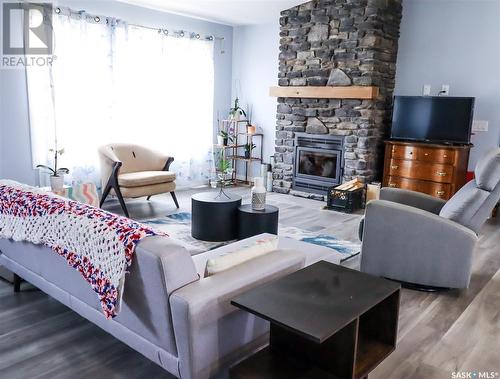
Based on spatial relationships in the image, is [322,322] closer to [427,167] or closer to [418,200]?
[418,200]

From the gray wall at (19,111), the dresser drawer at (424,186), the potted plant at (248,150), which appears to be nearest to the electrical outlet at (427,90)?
the dresser drawer at (424,186)

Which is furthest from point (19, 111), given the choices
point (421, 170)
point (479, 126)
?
point (479, 126)

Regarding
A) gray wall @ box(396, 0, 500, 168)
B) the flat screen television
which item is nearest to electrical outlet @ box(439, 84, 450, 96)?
gray wall @ box(396, 0, 500, 168)

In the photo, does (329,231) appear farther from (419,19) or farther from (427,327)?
(419,19)

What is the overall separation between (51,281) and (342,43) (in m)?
4.63

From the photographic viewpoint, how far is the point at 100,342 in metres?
2.37

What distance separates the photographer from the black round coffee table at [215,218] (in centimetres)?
396

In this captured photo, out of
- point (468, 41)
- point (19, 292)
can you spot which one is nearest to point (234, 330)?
point (19, 292)

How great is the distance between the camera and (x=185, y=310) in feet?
5.49

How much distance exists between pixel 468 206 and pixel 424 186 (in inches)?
92.9

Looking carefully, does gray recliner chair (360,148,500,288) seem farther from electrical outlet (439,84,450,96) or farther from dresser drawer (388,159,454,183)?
electrical outlet (439,84,450,96)

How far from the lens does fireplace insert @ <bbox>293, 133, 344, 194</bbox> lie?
5.97 meters

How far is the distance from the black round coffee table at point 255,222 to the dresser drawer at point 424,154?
2.35 m

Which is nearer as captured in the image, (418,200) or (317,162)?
(418,200)
